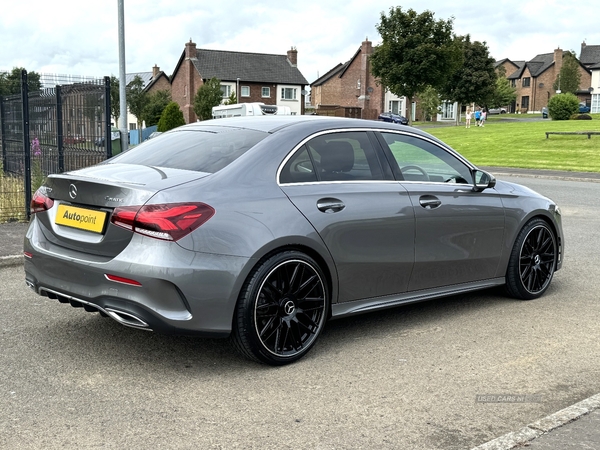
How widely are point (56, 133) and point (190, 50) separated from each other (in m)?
70.0

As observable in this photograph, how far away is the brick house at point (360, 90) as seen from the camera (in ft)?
277

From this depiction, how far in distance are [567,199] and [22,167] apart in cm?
1082

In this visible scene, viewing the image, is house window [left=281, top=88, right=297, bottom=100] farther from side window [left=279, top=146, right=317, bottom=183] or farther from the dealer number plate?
the dealer number plate

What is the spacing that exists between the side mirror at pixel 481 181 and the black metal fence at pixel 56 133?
6048mm

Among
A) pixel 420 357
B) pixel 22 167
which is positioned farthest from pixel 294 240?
pixel 22 167

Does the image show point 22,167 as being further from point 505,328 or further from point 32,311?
point 505,328

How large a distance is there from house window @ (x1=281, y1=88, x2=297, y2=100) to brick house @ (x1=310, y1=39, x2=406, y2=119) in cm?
400

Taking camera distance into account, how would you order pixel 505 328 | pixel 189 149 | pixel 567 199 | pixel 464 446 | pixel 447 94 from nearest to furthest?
pixel 464 446 → pixel 189 149 → pixel 505 328 → pixel 567 199 → pixel 447 94

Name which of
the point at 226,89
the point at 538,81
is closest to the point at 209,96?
the point at 226,89

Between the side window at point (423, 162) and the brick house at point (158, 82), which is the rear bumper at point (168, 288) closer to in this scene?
the side window at point (423, 162)

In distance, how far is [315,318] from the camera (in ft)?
16.0

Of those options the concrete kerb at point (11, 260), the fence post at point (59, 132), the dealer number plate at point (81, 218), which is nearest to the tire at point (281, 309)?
the dealer number plate at point (81, 218)

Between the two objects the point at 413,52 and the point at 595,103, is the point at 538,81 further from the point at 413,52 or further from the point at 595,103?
the point at 413,52

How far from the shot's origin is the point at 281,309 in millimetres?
4664
